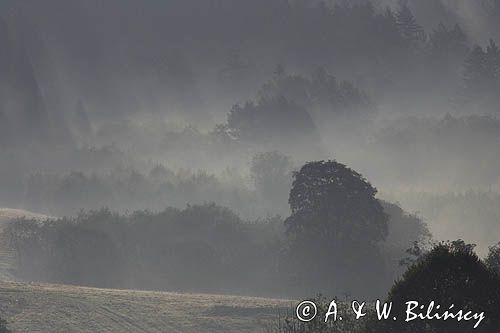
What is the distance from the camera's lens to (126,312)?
72.2 m

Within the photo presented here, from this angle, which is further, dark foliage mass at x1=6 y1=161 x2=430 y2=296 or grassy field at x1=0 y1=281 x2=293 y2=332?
dark foliage mass at x1=6 y1=161 x2=430 y2=296

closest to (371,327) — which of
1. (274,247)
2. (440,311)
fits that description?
(440,311)

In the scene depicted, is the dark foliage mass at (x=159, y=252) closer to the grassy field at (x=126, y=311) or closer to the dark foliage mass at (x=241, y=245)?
the dark foliage mass at (x=241, y=245)

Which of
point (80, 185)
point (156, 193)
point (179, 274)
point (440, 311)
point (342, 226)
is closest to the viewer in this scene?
point (440, 311)

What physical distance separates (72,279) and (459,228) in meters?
54.7

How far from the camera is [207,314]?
71.9 metres

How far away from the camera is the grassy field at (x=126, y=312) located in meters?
68.1

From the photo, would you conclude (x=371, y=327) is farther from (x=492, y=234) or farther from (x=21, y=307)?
(x=492, y=234)

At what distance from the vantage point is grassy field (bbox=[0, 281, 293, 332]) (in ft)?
223

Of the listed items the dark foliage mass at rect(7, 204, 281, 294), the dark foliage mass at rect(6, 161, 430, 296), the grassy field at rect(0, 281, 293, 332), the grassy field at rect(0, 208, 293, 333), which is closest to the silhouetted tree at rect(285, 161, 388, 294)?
the dark foliage mass at rect(6, 161, 430, 296)

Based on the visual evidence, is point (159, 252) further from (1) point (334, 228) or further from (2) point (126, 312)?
(2) point (126, 312)

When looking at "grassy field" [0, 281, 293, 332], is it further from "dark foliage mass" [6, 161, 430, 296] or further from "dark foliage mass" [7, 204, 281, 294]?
"dark foliage mass" [7, 204, 281, 294]

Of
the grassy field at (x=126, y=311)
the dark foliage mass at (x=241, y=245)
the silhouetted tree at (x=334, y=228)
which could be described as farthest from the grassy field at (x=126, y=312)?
the dark foliage mass at (x=241, y=245)

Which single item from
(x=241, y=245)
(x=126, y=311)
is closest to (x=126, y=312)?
(x=126, y=311)
